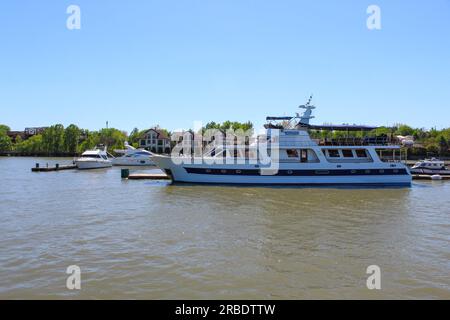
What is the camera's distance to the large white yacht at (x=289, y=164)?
30.3m

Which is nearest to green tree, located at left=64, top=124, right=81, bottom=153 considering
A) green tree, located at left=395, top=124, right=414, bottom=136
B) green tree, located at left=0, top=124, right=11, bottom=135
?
green tree, located at left=0, top=124, right=11, bottom=135

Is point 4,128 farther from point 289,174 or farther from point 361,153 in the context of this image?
point 361,153

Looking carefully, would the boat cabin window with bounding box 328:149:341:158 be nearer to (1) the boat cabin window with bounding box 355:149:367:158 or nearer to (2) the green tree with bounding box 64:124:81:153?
(1) the boat cabin window with bounding box 355:149:367:158

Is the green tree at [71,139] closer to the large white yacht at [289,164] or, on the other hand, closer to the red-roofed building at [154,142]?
the red-roofed building at [154,142]

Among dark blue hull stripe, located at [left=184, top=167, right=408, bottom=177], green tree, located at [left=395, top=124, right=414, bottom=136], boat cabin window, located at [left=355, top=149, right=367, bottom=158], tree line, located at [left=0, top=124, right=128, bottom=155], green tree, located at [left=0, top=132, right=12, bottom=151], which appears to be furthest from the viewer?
green tree, located at [left=0, top=132, right=12, bottom=151]

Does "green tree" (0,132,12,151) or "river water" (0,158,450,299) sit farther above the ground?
"green tree" (0,132,12,151)

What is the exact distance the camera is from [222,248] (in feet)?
39.6

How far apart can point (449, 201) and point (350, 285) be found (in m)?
17.0

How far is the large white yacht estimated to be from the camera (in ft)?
99.5

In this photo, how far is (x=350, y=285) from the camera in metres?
9.06

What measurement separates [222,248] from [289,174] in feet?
63.1

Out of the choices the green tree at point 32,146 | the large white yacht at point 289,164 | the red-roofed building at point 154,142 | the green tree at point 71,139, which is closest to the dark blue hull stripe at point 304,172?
the large white yacht at point 289,164
